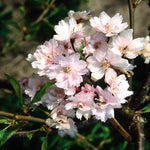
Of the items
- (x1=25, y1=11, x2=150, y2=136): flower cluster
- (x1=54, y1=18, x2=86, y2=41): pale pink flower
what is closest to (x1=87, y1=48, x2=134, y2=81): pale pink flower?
(x1=25, y1=11, x2=150, y2=136): flower cluster

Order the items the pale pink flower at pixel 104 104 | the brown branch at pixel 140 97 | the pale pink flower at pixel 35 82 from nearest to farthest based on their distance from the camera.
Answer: the pale pink flower at pixel 104 104
the pale pink flower at pixel 35 82
the brown branch at pixel 140 97

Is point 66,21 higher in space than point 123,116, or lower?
higher

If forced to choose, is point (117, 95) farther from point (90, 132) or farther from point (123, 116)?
point (90, 132)

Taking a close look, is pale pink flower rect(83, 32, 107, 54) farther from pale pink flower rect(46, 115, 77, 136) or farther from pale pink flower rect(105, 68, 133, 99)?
pale pink flower rect(46, 115, 77, 136)

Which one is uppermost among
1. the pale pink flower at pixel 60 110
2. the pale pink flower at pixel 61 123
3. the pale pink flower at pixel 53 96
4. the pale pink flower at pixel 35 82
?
the pale pink flower at pixel 35 82

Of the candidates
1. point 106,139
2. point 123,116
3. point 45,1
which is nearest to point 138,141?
point 123,116

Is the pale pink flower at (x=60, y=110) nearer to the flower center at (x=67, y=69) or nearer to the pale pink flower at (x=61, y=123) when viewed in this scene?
the pale pink flower at (x=61, y=123)

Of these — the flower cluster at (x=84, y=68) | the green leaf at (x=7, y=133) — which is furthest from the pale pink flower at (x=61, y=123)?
the green leaf at (x=7, y=133)

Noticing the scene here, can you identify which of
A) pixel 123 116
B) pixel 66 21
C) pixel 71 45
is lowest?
pixel 123 116
